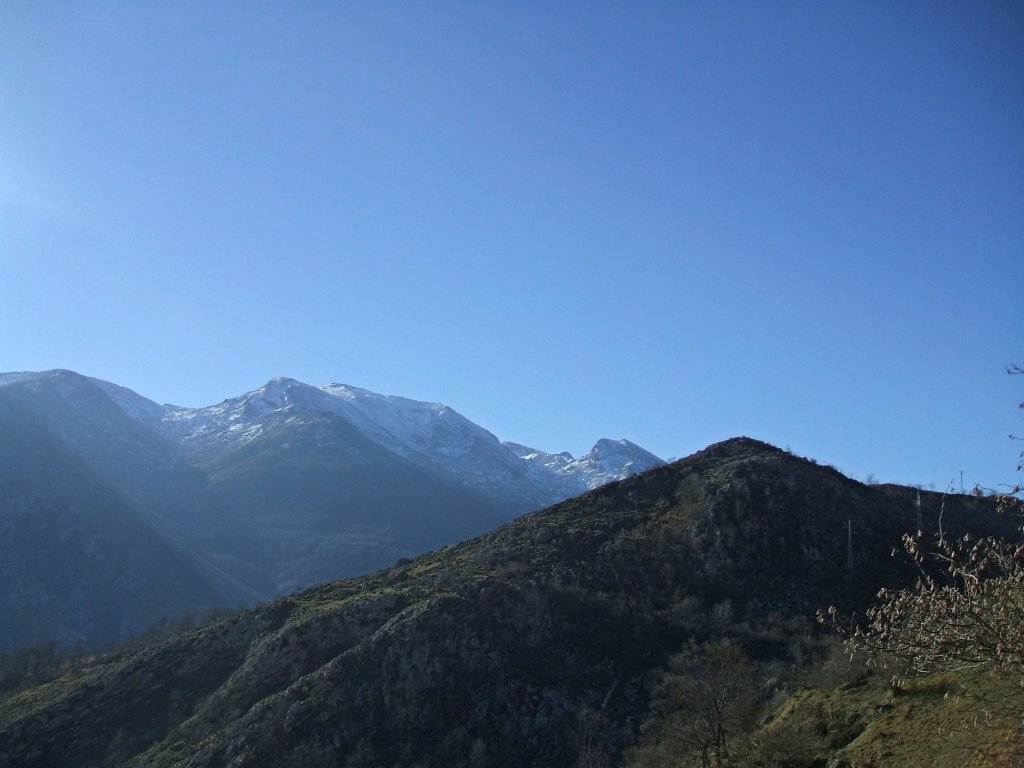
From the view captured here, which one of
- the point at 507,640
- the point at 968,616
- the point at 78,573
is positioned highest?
the point at 968,616

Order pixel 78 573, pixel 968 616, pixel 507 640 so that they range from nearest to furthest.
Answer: pixel 968 616 → pixel 507 640 → pixel 78 573

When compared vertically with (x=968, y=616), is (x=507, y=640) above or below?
below

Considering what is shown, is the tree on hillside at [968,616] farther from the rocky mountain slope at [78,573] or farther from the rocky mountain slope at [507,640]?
the rocky mountain slope at [78,573]

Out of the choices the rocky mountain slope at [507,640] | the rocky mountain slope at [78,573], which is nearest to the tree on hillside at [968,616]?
the rocky mountain slope at [507,640]

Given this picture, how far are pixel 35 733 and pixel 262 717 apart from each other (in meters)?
22.1

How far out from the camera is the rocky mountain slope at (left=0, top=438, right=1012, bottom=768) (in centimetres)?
Result: 5178

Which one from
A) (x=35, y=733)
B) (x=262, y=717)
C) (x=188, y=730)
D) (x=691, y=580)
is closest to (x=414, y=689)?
(x=262, y=717)

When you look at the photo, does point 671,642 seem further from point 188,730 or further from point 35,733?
point 35,733

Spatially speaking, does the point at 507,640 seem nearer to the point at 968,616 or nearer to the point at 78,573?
the point at 968,616

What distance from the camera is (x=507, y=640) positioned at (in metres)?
59.4

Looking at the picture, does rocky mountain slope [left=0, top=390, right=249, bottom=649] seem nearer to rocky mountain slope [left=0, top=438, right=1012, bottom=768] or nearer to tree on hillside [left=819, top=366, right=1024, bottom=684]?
rocky mountain slope [left=0, top=438, right=1012, bottom=768]

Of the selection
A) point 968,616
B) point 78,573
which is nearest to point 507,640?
point 968,616

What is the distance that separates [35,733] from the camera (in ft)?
200

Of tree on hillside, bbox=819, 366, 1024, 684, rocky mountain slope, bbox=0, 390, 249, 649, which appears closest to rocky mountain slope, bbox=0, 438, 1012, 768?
tree on hillside, bbox=819, 366, 1024, 684
